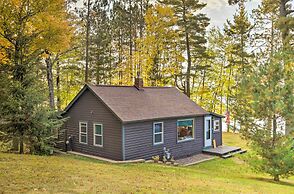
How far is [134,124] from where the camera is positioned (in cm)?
1491

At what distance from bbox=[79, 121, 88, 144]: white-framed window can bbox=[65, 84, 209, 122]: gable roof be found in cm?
143

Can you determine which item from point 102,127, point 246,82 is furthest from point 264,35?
point 102,127

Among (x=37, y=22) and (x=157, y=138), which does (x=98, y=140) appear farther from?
(x=37, y=22)

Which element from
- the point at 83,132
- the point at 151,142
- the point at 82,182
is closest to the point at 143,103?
the point at 151,142

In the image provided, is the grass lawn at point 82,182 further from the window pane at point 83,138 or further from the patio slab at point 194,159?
the window pane at point 83,138

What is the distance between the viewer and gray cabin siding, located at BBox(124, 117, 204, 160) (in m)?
14.8

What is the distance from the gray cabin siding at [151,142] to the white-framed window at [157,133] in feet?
0.73

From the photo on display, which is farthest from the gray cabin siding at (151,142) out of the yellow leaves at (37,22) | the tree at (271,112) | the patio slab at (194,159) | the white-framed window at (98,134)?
the yellow leaves at (37,22)

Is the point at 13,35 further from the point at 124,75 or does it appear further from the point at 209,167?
the point at 124,75

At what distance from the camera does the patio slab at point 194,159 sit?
15805 mm

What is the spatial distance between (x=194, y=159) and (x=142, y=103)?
4.32 m

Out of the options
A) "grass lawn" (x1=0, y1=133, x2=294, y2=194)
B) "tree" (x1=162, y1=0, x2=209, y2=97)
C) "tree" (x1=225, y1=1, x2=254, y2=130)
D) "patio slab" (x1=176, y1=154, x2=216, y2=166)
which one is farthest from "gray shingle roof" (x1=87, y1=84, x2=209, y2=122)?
"tree" (x1=225, y1=1, x2=254, y2=130)

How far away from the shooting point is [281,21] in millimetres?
16984

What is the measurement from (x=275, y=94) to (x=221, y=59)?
1916 centimetres
